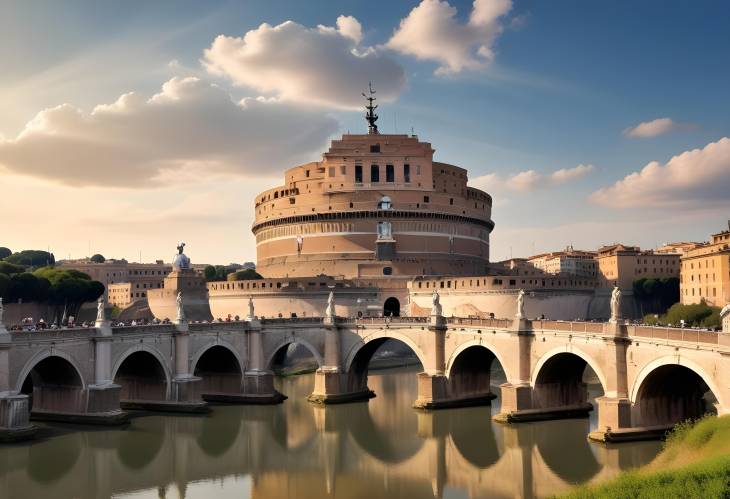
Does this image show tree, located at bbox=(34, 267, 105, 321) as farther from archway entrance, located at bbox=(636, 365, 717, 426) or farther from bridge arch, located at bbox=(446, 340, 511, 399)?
archway entrance, located at bbox=(636, 365, 717, 426)

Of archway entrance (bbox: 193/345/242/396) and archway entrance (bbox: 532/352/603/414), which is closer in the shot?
archway entrance (bbox: 532/352/603/414)

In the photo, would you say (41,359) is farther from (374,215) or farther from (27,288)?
(27,288)

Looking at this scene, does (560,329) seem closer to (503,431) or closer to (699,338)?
(503,431)

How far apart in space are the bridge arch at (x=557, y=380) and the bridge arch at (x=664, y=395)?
4.89 m

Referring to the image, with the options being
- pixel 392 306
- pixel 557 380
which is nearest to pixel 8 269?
pixel 392 306

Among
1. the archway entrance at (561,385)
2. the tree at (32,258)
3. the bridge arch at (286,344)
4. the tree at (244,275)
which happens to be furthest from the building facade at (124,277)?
the archway entrance at (561,385)

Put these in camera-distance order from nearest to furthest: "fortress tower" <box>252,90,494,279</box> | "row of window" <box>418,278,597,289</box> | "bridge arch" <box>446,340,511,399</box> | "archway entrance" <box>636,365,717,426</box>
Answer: "archway entrance" <box>636,365,717,426</box>, "bridge arch" <box>446,340,511,399</box>, "row of window" <box>418,278,597,289</box>, "fortress tower" <box>252,90,494,279</box>

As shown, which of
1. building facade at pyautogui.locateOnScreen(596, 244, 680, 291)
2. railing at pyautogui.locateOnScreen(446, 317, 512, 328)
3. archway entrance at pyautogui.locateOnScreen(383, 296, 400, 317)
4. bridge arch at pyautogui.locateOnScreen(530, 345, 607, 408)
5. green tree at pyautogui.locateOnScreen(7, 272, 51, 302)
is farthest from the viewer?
building facade at pyautogui.locateOnScreen(596, 244, 680, 291)

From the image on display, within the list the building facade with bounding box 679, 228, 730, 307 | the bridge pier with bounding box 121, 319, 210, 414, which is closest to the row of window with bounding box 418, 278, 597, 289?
the building facade with bounding box 679, 228, 730, 307

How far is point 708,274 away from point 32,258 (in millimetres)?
103017

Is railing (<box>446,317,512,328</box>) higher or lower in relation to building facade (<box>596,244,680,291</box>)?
lower

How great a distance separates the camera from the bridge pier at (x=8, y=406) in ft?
105

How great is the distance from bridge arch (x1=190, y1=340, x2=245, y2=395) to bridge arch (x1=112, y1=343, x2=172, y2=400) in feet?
12.9

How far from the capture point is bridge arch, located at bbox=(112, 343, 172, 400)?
4103 centimetres
